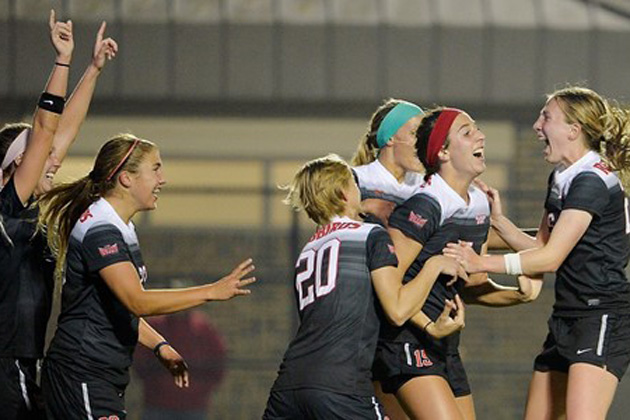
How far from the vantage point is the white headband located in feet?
22.0

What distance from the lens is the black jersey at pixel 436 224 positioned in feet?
21.4

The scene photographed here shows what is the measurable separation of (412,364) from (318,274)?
68 centimetres

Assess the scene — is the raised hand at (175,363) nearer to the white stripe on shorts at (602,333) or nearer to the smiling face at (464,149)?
the smiling face at (464,149)

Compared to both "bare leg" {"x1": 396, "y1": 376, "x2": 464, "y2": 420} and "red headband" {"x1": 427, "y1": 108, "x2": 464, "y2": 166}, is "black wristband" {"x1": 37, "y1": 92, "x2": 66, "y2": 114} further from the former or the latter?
"bare leg" {"x1": 396, "y1": 376, "x2": 464, "y2": 420}

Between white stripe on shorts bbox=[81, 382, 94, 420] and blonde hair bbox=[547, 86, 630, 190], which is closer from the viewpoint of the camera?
white stripe on shorts bbox=[81, 382, 94, 420]

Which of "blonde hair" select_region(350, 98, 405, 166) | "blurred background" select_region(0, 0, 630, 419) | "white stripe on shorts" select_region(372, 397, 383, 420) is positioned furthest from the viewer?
"blurred background" select_region(0, 0, 630, 419)

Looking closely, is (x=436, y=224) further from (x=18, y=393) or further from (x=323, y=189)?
(x=18, y=393)

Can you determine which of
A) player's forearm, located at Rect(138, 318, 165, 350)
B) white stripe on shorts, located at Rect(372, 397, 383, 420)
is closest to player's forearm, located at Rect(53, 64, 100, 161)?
player's forearm, located at Rect(138, 318, 165, 350)

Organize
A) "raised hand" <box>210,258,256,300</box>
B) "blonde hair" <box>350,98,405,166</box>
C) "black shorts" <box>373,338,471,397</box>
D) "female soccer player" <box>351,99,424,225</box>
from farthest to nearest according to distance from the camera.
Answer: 1. "blonde hair" <box>350,98,405,166</box>
2. "female soccer player" <box>351,99,424,225</box>
3. "black shorts" <box>373,338,471,397</box>
4. "raised hand" <box>210,258,256,300</box>

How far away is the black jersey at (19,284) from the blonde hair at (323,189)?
1107mm

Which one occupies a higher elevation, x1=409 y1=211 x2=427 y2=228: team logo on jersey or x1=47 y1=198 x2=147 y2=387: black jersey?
x1=409 y1=211 x2=427 y2=228: team logo on jersey

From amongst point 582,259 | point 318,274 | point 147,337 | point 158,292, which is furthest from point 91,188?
point 582,259

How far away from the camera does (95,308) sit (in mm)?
6305

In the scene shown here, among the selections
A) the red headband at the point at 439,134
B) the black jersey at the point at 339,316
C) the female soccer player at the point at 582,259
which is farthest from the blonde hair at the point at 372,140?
the black jersey at the point at 339,316
